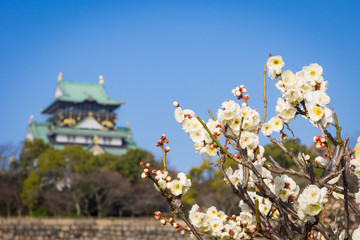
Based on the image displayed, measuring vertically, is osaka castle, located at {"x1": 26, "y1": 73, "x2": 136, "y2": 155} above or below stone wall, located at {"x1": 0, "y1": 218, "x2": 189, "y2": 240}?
above

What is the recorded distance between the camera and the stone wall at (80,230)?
68.4 feet

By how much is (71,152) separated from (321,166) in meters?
30.4

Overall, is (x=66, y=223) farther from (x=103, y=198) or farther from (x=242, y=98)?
(x=242, y=98)

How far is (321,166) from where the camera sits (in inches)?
121

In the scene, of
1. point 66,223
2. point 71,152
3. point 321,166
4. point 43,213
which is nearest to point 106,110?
point 71,152

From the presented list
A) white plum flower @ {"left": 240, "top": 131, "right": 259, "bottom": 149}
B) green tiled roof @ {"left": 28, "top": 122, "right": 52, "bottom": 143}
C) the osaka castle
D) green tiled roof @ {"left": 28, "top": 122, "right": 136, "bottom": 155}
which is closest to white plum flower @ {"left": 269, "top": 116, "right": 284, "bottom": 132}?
white plum flower @ {"left": 240, "top": 131, "right": 259, "bottom": 149}

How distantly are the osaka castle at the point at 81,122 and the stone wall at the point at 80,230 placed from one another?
22392 millimetres

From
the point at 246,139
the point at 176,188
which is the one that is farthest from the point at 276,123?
the point at 176,188

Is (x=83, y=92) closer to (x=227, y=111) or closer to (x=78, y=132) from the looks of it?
(x=78, y=132)

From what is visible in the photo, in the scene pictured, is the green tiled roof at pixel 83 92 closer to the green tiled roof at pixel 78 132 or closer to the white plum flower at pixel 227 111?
the green tiled roof at pixel 78 132

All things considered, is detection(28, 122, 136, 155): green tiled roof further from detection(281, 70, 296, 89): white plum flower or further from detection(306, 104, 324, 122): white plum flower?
detection(306, 104, 324, 122): white plum flower

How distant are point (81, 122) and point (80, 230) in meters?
27.4

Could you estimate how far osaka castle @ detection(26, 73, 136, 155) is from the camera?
153 feet

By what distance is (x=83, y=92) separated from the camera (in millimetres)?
50938
